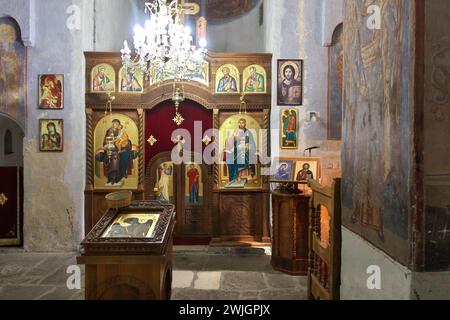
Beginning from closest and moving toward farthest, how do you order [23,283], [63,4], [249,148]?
1. [23,283]
2. [63,4]
3. [249,148]

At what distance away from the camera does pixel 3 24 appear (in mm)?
6605

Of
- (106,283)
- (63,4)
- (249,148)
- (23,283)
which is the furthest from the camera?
(249,148)

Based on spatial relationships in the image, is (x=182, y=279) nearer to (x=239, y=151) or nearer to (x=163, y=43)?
(x=239, y=151)

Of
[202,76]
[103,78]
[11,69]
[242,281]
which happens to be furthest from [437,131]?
[11,69]

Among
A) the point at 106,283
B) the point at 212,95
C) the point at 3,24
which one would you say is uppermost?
the point at 3,24

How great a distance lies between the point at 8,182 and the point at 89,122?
75.7 inches

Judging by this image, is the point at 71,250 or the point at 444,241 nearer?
the point at 444,241

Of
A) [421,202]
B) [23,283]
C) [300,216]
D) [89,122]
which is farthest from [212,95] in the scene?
[421,202]

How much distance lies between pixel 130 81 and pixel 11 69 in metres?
2.16

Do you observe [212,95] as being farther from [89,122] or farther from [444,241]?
[444,241]

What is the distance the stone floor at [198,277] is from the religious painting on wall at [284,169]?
1.47 m

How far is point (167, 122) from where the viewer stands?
23.2 ft

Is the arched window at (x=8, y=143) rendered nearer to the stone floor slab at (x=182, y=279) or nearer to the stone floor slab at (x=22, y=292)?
the stone floor slab at (x=22, y=292)

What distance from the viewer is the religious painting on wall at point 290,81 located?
666 centimetres
